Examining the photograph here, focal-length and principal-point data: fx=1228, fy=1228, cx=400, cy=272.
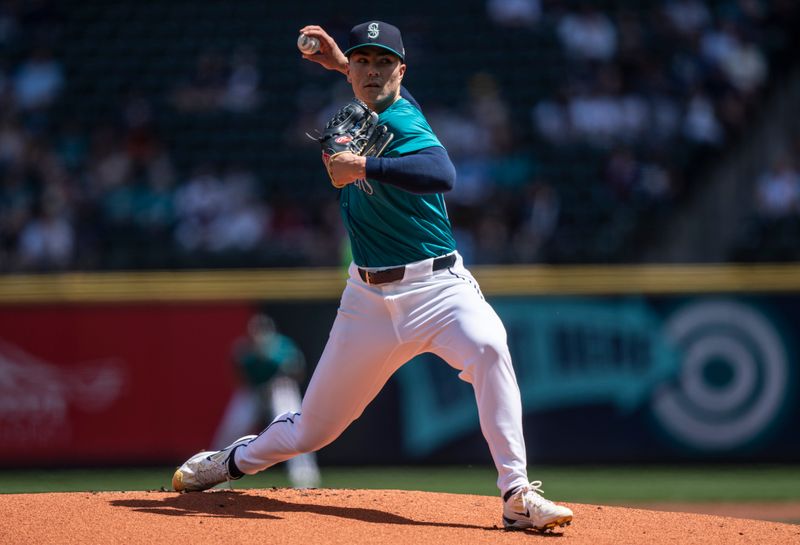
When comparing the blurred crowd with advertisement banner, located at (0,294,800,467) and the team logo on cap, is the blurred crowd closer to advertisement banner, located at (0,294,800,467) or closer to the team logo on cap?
advertisement banner, located at (0,294,800,467)

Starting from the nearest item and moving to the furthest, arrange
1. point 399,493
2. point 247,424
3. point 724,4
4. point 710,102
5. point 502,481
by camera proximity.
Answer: point 502,481, point 399,493, point 247,424, point 710,102, point 724,4

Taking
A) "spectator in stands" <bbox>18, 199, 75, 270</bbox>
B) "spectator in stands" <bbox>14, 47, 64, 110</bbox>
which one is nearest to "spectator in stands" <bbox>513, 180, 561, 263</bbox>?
"spectator in stands" <bbox>18, 199, 75, 270</bbox>

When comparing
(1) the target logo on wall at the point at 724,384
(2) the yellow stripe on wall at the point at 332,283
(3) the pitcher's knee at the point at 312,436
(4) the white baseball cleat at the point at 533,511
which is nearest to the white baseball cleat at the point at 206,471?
(3) the pitcher's knee at the point at 312,436

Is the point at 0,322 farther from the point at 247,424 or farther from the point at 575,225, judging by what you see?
the point at 575,225

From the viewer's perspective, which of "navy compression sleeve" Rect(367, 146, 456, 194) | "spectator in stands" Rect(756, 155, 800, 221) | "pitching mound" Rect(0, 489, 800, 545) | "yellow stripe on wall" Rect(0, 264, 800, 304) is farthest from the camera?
"spectator in stands" Rect(756, 155, 800, 221)

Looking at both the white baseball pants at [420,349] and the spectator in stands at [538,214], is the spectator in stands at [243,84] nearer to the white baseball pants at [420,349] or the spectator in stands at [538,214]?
the spectator in stands at [538,214]

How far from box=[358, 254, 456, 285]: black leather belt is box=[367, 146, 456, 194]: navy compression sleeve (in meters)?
0.37

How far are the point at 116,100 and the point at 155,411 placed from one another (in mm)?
4671

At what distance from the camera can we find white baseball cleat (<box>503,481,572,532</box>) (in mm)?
4480

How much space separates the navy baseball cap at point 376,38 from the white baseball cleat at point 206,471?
1.69 m

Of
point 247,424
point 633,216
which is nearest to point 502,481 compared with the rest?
point 247,424

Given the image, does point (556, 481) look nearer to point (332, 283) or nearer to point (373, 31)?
point (332, 283)

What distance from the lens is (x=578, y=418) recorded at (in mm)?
10922

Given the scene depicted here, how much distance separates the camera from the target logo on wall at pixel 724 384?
1074cm
